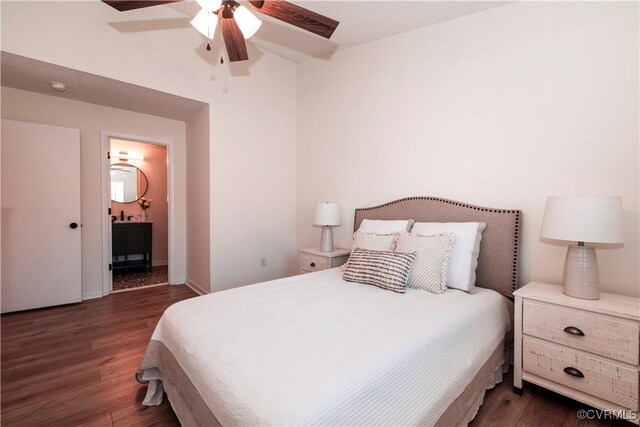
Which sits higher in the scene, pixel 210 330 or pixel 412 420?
pixel 210 330

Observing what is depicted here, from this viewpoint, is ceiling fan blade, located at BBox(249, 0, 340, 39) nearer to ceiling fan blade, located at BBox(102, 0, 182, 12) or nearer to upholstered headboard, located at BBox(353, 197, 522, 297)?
ceiling fan blade, located at BBox(102, 0, 182, 12)

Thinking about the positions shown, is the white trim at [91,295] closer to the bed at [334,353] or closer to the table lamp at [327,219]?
the bed at [334,353]

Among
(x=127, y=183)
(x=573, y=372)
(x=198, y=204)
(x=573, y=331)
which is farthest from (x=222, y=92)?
(x=573, y=372)

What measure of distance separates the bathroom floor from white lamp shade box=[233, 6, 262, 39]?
3.71 m

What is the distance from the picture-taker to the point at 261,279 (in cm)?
374

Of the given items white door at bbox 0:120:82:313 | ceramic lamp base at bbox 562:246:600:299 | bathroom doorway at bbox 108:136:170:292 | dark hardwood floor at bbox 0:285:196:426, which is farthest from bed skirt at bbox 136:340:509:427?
bathroom doorway at bbox 108:136:170:292

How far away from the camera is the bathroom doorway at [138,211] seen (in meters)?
4.69

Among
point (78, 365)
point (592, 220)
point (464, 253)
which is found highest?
point (592, 220)

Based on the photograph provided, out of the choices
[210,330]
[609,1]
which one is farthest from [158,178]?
[609,1]

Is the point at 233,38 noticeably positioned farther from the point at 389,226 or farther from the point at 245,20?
the point at 389,226

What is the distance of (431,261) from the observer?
78.3 inches

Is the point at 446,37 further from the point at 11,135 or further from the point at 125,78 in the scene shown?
the point at 11,135

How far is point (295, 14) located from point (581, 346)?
256cm

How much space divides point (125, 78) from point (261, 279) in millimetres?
2652
